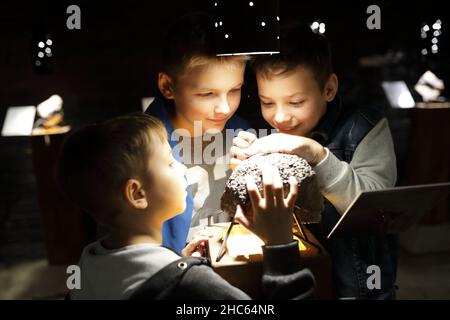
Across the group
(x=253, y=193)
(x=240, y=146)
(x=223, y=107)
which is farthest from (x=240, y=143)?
(x=253, y=193)

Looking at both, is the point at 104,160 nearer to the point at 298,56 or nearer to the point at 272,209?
the point at 272,209

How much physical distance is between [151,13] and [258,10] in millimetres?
740

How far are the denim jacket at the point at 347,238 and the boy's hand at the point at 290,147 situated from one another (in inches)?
4.0

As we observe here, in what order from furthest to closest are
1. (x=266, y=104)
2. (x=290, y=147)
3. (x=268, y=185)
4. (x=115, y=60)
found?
(x=115, y=60) < (x=266, y=104) < (x=290, y=147) < (x=268, y=185)

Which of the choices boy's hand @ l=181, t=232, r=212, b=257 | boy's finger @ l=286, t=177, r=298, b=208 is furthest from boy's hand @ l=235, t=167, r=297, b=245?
boy's hand @ l=181, t=232, r=212, b=257

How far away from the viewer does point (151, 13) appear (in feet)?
6.64

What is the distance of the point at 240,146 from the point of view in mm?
1532

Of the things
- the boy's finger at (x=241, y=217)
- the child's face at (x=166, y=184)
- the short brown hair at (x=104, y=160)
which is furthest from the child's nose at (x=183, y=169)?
the boy's finger at (x=241, y=217)

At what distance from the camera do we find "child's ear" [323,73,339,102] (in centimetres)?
159

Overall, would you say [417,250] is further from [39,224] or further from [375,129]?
[39,224]

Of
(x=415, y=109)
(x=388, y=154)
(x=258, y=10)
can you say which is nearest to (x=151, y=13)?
(x=258, y=10)

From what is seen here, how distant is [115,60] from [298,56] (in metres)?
2.00

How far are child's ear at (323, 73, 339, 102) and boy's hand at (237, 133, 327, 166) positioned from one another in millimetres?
194
